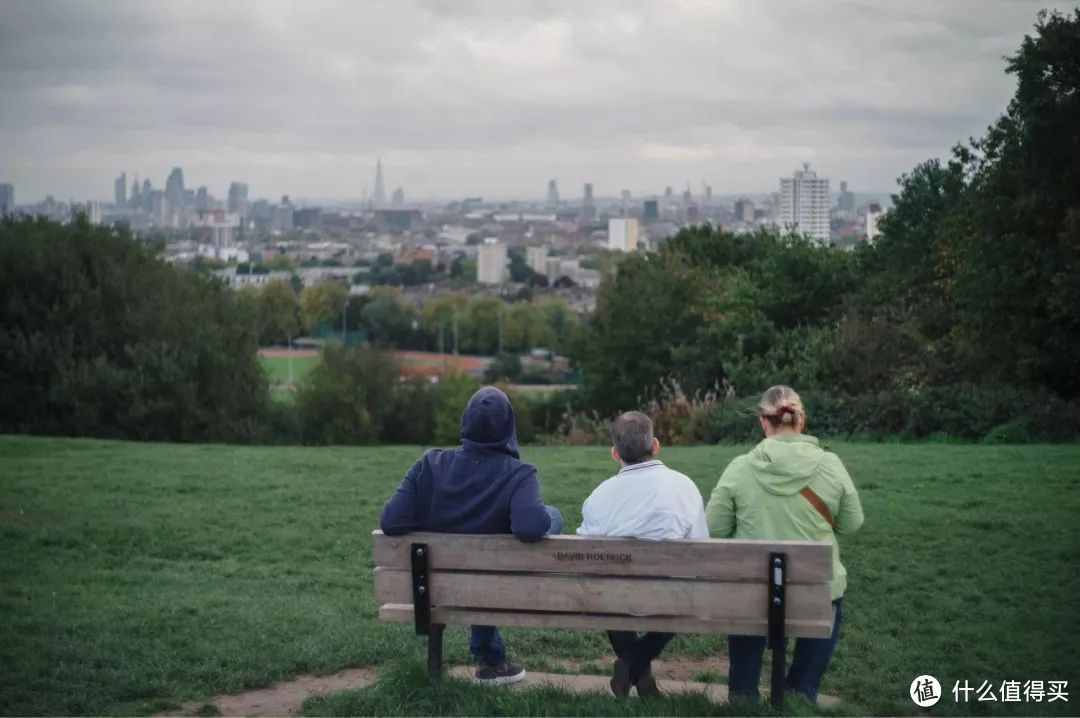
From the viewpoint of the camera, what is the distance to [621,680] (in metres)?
5.64

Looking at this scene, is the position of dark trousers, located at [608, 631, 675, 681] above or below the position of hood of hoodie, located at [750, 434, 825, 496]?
below

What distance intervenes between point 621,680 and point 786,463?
127 centimetres

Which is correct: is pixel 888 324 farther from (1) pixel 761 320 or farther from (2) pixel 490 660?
(2) pixel 490 660

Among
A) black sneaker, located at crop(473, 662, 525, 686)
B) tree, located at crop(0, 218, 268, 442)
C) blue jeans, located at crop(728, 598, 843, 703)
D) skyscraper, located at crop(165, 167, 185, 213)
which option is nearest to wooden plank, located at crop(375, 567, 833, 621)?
blue jeans, located at crop(728, 598, 843, 703)

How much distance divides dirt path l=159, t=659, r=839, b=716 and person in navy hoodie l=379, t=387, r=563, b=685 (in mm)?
866

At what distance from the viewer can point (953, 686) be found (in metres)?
6.31

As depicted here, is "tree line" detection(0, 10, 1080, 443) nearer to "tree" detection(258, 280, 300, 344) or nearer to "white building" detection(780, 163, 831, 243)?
"tree" detection(258, 280, 300, 344)

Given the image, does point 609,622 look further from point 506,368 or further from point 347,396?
point 506,368

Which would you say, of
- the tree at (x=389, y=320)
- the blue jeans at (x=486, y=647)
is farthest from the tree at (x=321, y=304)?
the blue jeans at (x=486, y=647)

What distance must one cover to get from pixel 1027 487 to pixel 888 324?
52.6ft

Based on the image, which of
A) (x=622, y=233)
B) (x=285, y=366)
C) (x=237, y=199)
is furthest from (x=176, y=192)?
(x=285, y=366)

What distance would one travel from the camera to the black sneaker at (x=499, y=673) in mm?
6055

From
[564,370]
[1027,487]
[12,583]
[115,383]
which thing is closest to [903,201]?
[115,383]

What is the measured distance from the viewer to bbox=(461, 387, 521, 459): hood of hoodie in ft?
18.5
